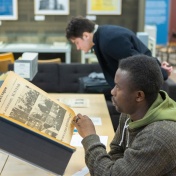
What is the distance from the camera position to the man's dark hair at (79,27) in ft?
10.5

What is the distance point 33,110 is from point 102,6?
6.05m

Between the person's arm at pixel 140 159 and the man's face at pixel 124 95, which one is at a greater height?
the man's face at pixel 124 95

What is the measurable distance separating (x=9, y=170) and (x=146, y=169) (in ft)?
2.61

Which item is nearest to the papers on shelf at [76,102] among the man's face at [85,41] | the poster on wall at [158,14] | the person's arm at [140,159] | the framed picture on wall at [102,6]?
the man's face at [85,41]

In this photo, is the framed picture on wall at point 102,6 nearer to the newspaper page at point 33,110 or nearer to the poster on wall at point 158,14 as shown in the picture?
the poster on wall at point 158,14

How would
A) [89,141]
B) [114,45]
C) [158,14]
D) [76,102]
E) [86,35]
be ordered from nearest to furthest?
[89,141] < [114,45] < [86,35] < [76,102] < [158,14]

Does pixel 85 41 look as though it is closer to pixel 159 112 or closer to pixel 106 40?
pixel 106 40

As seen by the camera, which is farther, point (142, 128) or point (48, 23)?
point (48, 23)

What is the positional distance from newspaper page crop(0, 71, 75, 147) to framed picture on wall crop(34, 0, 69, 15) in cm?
587

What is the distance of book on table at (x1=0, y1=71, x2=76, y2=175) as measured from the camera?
5.03ft

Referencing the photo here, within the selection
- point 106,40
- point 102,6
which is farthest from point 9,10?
point 106,40

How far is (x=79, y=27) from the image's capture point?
321cm

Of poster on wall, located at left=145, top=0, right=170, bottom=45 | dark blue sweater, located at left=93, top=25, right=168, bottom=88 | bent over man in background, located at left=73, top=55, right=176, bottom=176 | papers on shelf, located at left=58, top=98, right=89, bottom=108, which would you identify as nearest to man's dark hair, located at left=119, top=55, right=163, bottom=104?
bent over man in background, located at left=73, top=55, right=176, bottom=176

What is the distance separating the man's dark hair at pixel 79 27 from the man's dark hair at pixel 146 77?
5.60ft
